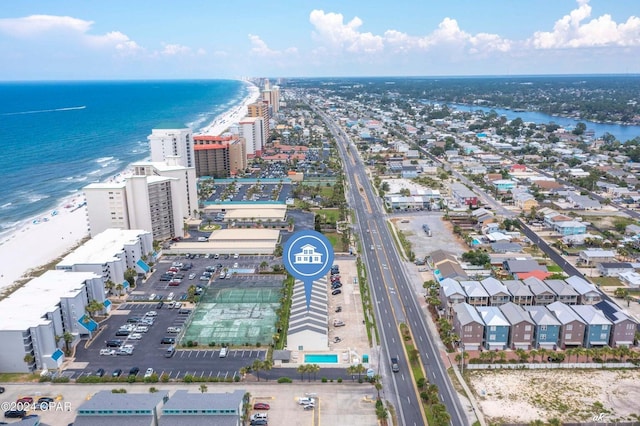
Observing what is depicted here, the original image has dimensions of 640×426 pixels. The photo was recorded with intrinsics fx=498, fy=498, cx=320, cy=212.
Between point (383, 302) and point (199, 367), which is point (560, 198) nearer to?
point (383, 302)

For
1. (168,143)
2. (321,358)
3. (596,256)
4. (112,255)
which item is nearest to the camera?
(321,358)

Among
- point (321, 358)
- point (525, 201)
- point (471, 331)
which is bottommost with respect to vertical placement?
point (321, 358)

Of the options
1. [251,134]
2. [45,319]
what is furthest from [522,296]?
[251,134]

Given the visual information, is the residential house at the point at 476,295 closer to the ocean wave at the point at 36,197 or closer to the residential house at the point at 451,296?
Answer: the residential house at the point at 451,296

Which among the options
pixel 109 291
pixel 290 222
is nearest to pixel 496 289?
pixel 290 222

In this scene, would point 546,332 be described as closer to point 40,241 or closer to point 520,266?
point 520,266

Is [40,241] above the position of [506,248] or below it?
below

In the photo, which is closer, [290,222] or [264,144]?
[290,222]

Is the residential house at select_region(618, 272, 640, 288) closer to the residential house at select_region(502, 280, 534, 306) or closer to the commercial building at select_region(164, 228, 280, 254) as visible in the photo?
the residential house at select_region(502, 280, 534, 306)
